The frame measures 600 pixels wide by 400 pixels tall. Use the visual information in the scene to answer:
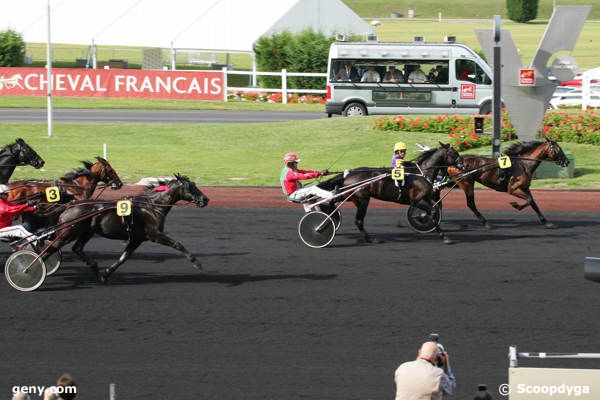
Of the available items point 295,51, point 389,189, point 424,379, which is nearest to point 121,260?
point 389,189

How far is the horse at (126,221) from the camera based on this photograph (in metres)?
12.3

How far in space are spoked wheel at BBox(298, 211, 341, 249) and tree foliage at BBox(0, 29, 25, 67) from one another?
31.3m

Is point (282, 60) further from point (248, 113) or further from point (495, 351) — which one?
point (495, 351)

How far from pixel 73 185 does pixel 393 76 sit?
18.5 m

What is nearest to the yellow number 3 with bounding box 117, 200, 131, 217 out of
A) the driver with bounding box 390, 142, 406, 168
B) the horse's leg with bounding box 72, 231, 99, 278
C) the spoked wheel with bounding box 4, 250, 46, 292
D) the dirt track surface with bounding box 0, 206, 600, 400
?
the horse's leg with bounding box 72, 231, 99, 278

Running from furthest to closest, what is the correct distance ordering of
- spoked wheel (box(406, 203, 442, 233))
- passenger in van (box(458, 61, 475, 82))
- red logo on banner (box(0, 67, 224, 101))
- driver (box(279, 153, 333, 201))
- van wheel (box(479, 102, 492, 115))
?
red logo on banner (box(0, 67, 224, 101)), passenger in van (box(458, 61, 475, 82)), van wheel (box(479, 102, 492, 115)), spoked wheel (box(406, 203, 442, 233)), driver (box(279, 153, 333, 201))

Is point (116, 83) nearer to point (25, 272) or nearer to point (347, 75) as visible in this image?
point (347, 75)

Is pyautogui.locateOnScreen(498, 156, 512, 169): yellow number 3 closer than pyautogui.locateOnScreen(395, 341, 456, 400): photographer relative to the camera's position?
No

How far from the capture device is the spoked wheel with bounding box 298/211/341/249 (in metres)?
14.9

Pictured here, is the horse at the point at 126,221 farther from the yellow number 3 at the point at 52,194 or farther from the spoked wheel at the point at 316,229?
the spoked wheel at the point at 316,229

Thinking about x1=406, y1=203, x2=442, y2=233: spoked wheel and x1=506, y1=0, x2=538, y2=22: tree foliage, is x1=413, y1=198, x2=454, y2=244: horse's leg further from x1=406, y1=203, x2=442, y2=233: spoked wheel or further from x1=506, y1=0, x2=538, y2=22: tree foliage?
x1=506, y1=0, x2=538, y2=22: tree foliage

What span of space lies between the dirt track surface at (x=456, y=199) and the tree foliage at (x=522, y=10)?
2799 inches

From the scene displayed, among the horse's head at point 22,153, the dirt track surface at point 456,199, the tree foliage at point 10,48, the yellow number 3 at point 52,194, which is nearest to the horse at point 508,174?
the dirt track surface at point 456,199

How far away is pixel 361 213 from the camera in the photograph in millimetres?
15266
